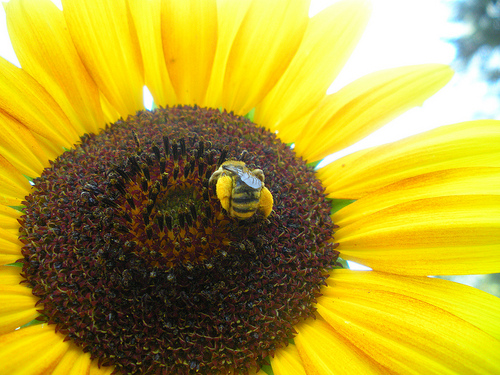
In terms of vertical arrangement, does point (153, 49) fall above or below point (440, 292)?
above

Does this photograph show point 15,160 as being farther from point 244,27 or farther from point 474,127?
point 474,127

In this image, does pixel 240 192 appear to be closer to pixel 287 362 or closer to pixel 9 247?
pixel 287 362

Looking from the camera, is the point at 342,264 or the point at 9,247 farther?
the point at 342,264

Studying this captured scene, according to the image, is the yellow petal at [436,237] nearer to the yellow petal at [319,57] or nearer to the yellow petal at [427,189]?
the yellow petal at [427,189]

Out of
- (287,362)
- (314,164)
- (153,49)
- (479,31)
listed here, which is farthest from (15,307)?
(479,31)

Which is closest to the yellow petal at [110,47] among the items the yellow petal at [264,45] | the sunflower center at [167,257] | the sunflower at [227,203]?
the sunflower at [227,203]

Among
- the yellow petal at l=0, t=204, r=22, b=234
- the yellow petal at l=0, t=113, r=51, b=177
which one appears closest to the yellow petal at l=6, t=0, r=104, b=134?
the yellow petal at l=0, t=113, r=51, b=177
